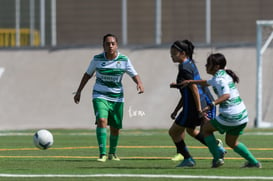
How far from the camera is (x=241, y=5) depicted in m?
32.7

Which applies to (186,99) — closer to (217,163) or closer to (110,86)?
(217,163)

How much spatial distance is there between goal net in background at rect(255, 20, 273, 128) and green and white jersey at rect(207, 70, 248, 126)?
1327 centimetres

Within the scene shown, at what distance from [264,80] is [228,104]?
13714 mm

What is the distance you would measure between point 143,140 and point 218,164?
25.1 ft

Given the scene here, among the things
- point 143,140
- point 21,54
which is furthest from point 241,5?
point 143,140

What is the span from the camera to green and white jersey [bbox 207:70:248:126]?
40.9 ft

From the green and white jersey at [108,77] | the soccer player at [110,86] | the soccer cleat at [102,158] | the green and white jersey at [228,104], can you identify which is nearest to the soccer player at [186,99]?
the green and white jersey at [228,104]

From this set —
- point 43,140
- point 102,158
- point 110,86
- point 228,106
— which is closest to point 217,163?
point 228,106

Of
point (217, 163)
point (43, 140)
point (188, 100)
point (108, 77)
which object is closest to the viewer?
point (217, 163)

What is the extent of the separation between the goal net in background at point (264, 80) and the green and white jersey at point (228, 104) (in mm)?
13273

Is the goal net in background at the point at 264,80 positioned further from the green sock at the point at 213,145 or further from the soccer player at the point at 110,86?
the green sock at the point at 213,145

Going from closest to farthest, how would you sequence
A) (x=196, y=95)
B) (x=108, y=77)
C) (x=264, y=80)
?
1. (x=196, y=95)
2. (x=108, y=77)
3. (x=264, y=80)

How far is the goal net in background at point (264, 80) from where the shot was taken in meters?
25.8

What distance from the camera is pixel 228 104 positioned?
12.5 metres
